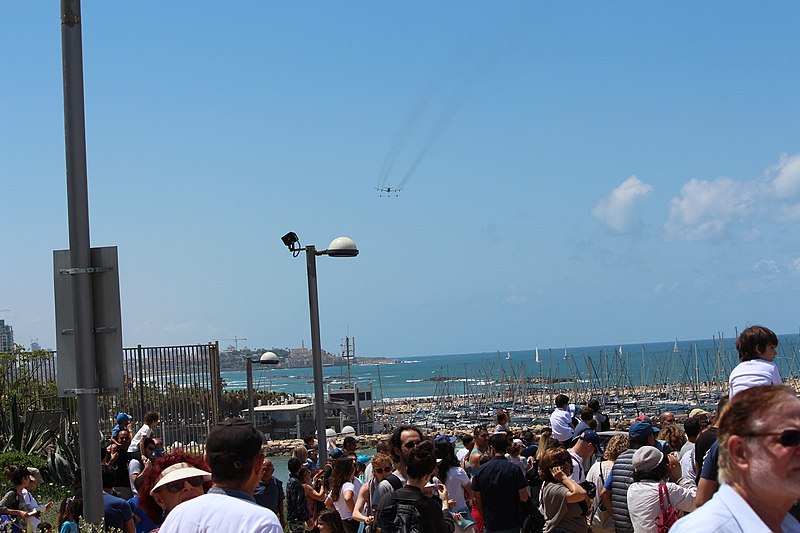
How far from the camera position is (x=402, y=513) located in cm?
710

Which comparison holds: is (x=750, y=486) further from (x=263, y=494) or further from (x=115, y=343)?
(x=263, y=494)

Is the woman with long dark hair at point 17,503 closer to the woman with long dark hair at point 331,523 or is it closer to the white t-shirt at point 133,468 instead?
the white t-shirt at point 133,468

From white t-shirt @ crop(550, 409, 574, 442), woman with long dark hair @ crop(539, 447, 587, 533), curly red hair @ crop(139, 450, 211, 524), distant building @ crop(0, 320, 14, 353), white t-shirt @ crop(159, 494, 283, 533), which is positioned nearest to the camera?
white t-shirt @ crop(159, 494, 283, 533)

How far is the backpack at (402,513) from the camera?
23.1 feet

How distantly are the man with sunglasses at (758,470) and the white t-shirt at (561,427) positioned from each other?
975cm

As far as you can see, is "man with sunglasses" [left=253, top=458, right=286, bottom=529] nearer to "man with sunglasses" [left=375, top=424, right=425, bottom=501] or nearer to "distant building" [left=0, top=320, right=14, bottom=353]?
"man with sunglasses" [left=375, top=424, right=425, bottom=501]

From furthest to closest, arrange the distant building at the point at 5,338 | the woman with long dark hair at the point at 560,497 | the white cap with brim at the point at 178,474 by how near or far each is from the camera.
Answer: the distant building at the point at 5,338 → the woman with long dark hair at the point at 560,497 → the white cap with brim at the point at 178,474

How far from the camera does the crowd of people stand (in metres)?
2.91

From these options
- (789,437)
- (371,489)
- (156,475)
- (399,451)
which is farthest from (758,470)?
(371,489)

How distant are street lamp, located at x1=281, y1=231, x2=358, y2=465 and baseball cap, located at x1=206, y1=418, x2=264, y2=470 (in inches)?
370

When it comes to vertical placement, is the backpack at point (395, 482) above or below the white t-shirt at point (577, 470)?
above

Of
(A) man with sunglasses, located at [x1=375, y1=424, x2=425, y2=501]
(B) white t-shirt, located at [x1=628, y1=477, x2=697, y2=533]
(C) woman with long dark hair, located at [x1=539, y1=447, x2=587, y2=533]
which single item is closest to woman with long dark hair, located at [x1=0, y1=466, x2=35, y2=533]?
(A) man with sunglasses, located at [x1=375, y1=424, x2=425, y2=501]

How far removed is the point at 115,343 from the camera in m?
6.73

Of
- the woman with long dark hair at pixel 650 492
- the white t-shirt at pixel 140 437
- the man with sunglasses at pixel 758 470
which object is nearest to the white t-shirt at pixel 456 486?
the woman with long dark hair at pixel 650 492
